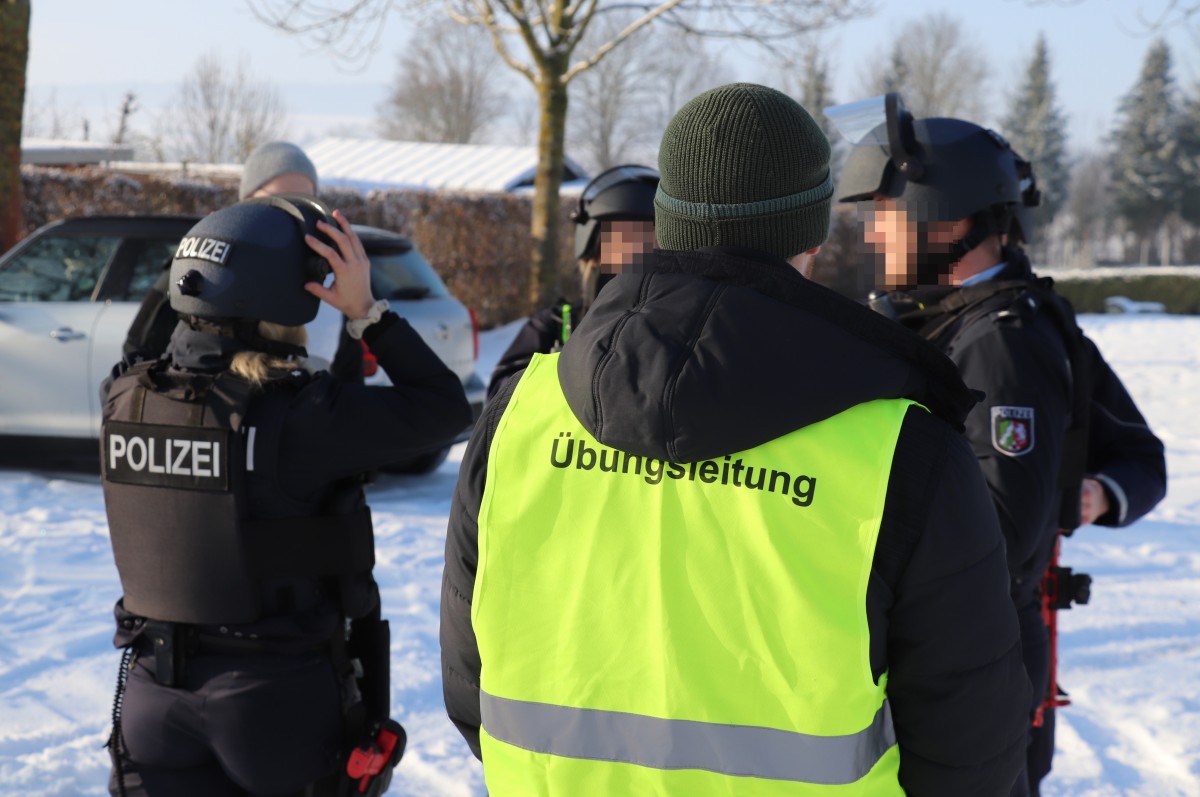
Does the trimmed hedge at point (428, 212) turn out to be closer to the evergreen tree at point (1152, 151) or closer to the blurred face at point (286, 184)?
the blurred face at point (286, 184)

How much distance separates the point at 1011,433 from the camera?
2273mm

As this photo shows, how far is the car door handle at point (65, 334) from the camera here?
6934 mm

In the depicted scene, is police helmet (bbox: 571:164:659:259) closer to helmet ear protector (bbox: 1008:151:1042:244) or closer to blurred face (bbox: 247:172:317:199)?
helmet ear protector (bbox: 1008:151:1042:244)

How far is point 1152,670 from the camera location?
456cm

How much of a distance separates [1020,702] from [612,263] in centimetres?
210

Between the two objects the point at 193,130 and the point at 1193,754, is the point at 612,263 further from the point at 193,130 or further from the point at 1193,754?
the point at 193,130

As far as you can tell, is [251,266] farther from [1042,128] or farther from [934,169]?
[1042,128]

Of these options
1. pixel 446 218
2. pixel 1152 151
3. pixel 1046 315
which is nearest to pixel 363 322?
pixel 1046 315

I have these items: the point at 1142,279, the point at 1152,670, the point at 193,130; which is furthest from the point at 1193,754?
the point at 193,130

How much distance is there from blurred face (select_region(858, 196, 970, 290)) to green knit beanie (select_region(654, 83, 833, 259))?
118cm

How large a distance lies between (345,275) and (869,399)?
1.48 metres

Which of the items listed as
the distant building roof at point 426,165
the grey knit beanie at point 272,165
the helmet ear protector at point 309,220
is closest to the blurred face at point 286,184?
the grey knit beanie at point 272,165

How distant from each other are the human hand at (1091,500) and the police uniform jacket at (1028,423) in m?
0.02

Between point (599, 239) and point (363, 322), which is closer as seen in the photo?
point (363, 322)
